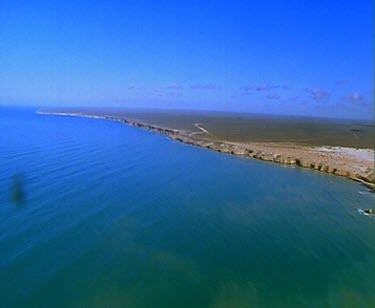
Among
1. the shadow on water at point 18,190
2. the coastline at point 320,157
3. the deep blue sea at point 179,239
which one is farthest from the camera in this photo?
the coastline at point 320,157

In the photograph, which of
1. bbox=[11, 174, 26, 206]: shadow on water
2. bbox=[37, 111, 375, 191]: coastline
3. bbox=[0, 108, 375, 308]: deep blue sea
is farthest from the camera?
bbox=[37, 111, 375, 191]: coastline

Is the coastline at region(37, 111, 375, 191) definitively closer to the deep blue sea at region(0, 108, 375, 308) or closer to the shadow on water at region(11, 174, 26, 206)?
the deep blue sea at region(0, 108, 375, 308)

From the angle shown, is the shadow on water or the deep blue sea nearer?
the deep blue sea

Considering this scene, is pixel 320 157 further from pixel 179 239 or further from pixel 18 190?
pixel 18 190

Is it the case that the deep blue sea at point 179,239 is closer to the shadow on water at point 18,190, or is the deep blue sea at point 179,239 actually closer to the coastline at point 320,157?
the shadow on water at point 18,190

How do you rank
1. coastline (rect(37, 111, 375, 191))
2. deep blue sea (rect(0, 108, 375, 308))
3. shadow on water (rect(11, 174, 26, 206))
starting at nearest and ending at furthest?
deep blue sea (rect(0, 108, 375, 308)) → shadow on water (rect(11, 174, 26, 206)) → coastline (rect(37, 111, 375, 191))

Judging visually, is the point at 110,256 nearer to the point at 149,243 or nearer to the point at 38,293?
the point at 149,243

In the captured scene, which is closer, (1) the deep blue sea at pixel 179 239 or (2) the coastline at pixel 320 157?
(1) the deep blue sea at pixel 179 239

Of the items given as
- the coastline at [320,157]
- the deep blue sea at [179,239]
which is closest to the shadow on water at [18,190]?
the deep blue sea at [179,239]

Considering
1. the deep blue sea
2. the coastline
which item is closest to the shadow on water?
the deep blue sea
